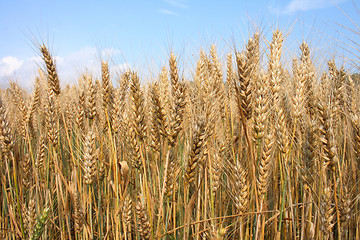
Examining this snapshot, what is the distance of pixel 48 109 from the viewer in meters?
2.87

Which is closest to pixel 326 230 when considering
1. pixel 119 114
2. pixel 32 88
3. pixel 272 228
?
pixel 272 228

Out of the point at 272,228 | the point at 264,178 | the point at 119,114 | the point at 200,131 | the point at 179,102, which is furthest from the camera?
the point at 119,114

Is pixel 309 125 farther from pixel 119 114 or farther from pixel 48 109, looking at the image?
pixel 48 109

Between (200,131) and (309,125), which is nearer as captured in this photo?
(200,131)

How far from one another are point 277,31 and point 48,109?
8.65 ft

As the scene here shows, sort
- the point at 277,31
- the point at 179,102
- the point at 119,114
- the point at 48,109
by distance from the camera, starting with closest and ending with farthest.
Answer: the point at 179,102, the point at 119,114, the point at 277,31, the point at 48,109

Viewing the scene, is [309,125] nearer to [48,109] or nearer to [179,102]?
[179,102]

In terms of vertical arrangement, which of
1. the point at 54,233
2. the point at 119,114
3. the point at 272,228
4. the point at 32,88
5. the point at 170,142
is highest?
the point at 32,88

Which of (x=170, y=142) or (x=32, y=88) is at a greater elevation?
(x=32, y=88)

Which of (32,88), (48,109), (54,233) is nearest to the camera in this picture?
(54,233)

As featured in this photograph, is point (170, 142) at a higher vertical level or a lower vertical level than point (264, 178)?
higher

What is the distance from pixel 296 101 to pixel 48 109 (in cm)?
266

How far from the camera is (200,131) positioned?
157 cm

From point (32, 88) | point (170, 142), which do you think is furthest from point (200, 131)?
point (32, 88)
